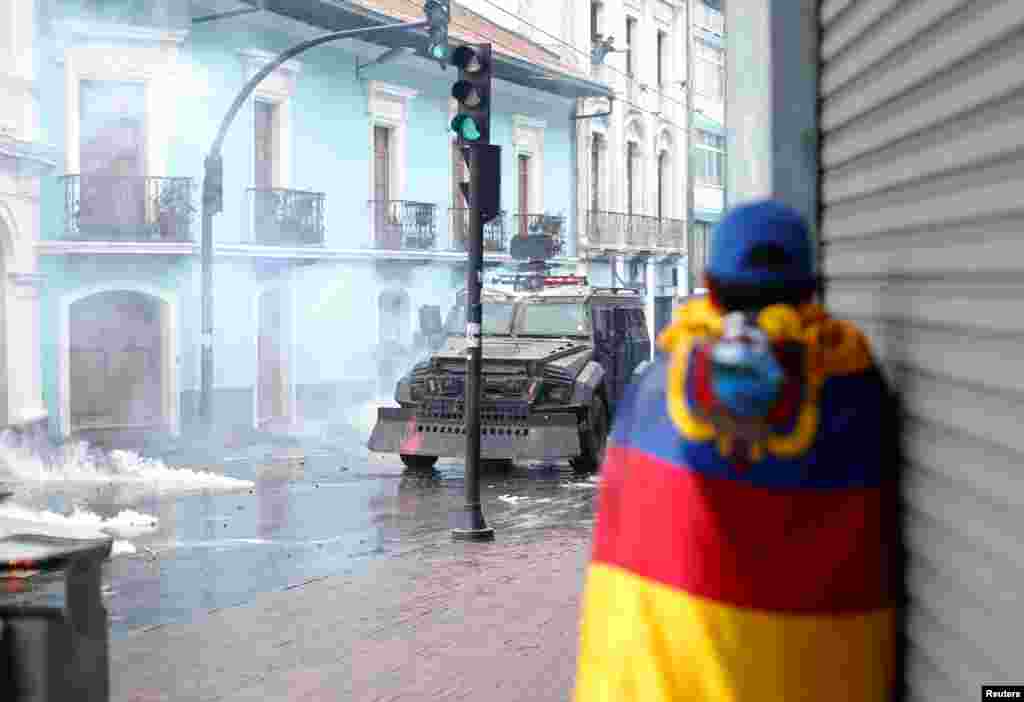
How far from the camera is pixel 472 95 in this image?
462 inches

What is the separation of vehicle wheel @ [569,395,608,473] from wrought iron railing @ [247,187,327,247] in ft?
38.0

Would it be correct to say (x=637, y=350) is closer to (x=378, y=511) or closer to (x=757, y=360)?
(x=378, y=511)

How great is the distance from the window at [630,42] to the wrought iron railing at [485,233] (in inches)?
398

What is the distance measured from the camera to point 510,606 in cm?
898

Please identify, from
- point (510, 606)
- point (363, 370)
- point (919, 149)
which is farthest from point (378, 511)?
point (363, 370)

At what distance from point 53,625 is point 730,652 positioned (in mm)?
2115

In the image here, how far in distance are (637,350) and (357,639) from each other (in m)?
13.1

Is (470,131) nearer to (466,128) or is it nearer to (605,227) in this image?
(466,128)

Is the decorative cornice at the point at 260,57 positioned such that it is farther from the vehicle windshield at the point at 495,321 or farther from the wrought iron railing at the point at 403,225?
the vehicle windshield at the point at 495,321

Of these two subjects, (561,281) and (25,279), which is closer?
(561,281)

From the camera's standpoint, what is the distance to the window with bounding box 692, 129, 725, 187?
50.2 m

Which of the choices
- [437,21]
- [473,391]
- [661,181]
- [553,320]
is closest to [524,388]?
[553,320]

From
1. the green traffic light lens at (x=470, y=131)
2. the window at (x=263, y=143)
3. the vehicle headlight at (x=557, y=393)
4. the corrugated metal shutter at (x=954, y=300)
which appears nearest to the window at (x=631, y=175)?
the window at (x=263, y=143)

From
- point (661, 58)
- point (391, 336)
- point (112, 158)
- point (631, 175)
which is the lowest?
point (391, 336)
